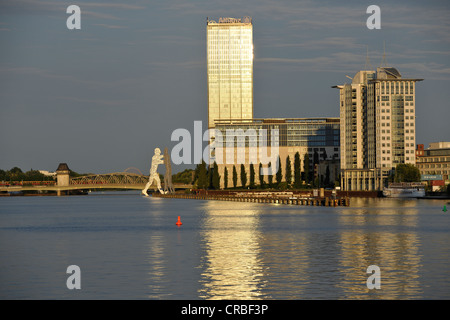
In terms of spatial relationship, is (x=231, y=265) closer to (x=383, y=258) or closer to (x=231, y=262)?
(x=231, y=262)

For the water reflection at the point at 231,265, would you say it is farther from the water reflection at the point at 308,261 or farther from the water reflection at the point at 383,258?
the water reflection at the point at 383,258

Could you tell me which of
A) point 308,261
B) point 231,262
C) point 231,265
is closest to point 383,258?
point 308,261

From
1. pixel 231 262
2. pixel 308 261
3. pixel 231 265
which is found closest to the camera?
pixel 231 265

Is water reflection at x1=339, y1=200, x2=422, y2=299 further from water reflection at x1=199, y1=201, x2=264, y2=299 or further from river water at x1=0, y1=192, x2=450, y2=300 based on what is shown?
water reflection at x1=199, y1=201, x2=264, y2=299

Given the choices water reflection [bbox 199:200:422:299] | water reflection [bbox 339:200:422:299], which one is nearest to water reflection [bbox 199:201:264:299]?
water reflection [bbox 199:200:422:299]

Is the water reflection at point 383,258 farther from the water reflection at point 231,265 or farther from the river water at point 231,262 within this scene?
the water reflection at point 231,265

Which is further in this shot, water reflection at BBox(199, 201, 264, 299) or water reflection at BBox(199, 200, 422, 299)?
water reflection at BBox(199, 200, 422, 299)

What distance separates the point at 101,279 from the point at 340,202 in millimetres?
134239

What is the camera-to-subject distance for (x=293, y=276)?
5203 cm

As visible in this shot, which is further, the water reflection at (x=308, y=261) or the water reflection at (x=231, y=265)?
the water reflection at (x=308, y=261)

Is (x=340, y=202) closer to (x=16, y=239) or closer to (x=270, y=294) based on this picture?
(x=16, y=239)

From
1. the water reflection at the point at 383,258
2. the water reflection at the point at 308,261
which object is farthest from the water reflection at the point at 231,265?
the water reflection at the point at 383,258
